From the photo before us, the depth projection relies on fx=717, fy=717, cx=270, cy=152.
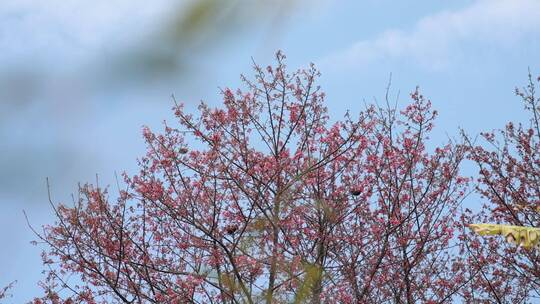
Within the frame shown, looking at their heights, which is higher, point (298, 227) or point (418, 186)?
point (418, 186)

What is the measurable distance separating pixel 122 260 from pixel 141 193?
99 centimetres

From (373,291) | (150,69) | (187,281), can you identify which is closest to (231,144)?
(187,281)

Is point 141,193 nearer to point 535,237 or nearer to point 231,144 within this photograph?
point 231,144

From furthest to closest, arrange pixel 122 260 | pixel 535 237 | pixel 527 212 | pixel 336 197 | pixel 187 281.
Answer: pixel 527 212 → pixel 336 197 → pixel 122 260 → pixel 187 281 → pixel 535 237

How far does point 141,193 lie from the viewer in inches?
407

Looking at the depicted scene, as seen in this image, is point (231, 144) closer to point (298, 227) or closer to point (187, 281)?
point (298, 227)

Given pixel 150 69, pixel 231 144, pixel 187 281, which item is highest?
pixel 231 144

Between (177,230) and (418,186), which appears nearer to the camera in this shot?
(177,230)

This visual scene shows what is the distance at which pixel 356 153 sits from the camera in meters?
11.3

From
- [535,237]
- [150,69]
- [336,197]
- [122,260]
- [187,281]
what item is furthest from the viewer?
[336,197]

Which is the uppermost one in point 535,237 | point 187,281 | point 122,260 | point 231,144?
point 231,144

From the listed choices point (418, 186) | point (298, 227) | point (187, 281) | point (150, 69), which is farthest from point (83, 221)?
point (150, 69)

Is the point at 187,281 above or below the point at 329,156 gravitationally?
below

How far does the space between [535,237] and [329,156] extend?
5.00 m
